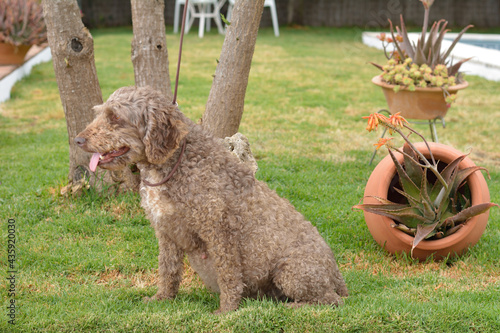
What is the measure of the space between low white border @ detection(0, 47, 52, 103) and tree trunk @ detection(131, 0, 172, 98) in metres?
5.41

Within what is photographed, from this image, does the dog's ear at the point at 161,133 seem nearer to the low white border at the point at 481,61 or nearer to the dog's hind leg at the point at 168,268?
the dog's hind leg at the point at 168,268

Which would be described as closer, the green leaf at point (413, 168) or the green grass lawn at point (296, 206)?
the green grass lawn at point (296, 206)

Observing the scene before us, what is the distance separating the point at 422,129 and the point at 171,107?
21.0ft

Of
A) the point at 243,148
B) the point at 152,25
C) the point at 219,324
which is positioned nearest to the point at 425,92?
the point at 243,148

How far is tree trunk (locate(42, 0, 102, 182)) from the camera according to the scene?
15.4 feet

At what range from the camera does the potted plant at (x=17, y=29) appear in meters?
10.7

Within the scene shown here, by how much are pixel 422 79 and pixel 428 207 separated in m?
2.30

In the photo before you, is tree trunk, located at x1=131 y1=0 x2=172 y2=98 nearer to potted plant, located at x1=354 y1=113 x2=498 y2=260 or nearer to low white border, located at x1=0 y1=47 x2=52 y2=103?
potted plant, located at x1=354 y1=113 x2=498 y2=260

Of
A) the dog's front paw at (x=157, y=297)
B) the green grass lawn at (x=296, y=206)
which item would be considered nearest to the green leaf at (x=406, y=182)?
the green grass lawn at (x=296, y=206)

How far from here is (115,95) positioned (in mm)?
2928

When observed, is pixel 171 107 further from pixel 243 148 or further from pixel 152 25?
pixel 152 25

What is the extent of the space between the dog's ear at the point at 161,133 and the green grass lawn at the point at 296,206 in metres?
1.02

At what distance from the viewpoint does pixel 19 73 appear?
1104 cm

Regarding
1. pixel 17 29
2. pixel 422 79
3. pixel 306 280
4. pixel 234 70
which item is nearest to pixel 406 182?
pixel 306 280
